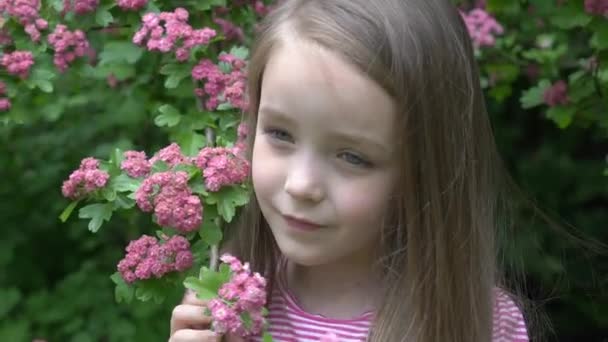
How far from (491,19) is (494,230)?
1425 mm

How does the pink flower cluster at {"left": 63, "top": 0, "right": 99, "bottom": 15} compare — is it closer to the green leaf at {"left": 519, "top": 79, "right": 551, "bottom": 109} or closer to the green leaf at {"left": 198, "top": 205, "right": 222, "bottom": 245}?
the green leaf at {"left": 198, "top": 205, "right": 222, "bottom": 245}

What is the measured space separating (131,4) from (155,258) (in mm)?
790

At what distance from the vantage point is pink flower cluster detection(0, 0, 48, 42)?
246 centimetres

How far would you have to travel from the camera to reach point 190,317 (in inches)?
70.1

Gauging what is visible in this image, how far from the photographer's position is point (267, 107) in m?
1.80

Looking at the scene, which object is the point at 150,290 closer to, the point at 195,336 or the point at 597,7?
the point at 195,336

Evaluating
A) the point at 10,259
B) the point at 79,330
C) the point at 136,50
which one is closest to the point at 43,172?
the point at 10,259

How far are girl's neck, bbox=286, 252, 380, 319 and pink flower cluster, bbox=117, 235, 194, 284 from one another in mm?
248

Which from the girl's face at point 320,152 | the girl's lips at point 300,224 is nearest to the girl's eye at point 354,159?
the girl's face at point 320,152

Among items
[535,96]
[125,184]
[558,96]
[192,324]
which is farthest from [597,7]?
[192,324]

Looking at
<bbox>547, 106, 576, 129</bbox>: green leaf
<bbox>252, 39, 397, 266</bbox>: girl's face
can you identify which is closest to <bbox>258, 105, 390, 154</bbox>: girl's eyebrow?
<bbox>252, 39, 397, 266</bbox>: girl's face

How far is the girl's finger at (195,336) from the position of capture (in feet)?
5.71

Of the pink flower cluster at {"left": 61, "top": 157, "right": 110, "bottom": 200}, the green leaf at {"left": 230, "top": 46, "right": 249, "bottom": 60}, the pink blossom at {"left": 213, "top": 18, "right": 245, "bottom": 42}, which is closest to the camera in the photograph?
the pink flower cluster at {"left": 61, "top": 157, "right": 110, "bottom": 200}

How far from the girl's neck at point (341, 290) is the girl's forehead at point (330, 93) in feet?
1.20
